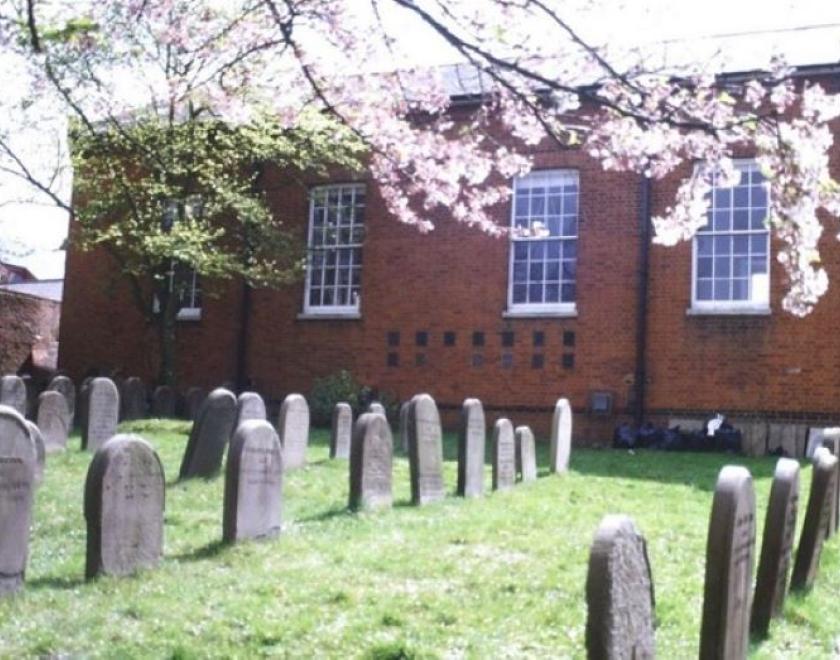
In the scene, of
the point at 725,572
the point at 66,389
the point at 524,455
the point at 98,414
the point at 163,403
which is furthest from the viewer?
the point at 163,403

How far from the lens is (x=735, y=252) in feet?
57.1

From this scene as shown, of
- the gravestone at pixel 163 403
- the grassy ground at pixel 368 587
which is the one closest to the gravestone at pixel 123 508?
the grassy ground at pixel 368 587

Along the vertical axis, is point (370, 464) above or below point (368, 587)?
above

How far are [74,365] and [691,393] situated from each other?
13.9m

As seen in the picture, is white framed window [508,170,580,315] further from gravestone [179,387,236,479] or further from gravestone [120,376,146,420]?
gravestone [179,387,236,479]

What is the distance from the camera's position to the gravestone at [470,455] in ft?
35.3

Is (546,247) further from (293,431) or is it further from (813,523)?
(813,523)

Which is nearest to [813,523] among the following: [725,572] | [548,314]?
[725,572]

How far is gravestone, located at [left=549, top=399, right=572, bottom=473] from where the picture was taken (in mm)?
13125

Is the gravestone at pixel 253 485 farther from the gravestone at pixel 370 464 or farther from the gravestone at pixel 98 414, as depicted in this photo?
the gravestone at pixel 98 414

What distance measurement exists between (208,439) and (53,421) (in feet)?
10.8

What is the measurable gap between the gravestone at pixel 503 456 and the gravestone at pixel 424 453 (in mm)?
865

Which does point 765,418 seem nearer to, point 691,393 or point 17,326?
point 691,393

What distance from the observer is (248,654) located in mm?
5078
